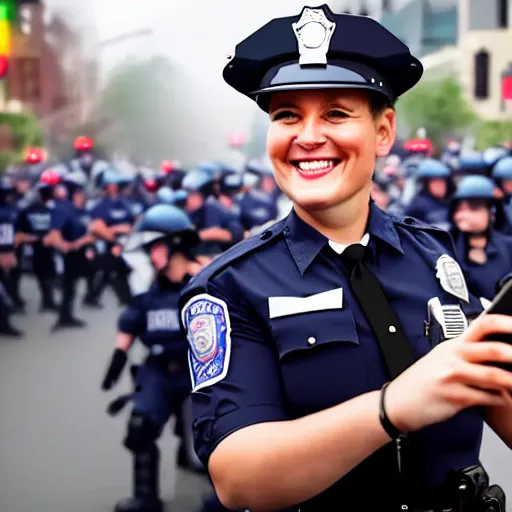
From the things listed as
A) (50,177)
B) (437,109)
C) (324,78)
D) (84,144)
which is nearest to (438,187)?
(437,109)

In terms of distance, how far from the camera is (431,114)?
14.8 feet

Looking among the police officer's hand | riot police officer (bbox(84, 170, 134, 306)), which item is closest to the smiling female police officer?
the police officer's hand

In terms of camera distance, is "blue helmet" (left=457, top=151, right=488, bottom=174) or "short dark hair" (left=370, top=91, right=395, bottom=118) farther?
"blue helmet" (left=457, top=151, right=488, bottom=174)

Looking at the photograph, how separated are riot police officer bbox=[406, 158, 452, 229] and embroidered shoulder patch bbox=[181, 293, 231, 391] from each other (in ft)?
11.9

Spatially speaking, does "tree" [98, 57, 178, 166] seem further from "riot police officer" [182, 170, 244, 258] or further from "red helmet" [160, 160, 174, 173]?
"riot police officer" [182, 170, 244, 258]

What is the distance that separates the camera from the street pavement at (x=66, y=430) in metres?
4.48

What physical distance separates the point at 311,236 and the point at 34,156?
3.61 meters

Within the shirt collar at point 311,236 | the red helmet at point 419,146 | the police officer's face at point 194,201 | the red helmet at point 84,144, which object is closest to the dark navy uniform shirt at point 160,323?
the police officer's face at point 194,201

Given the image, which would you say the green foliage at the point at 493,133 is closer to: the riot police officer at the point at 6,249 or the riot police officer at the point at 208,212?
the riot police officer at the point at 208,212

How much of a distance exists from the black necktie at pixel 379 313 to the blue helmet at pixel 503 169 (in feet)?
11.9

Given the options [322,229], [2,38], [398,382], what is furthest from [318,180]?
[2,38]

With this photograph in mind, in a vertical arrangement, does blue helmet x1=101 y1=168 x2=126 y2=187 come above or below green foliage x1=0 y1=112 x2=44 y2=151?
below

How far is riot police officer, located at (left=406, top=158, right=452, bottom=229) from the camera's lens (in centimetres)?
471

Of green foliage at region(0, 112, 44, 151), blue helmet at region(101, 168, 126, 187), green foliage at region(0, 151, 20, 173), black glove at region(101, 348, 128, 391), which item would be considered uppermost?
green foliage at region(0, 112, 44, 151)
